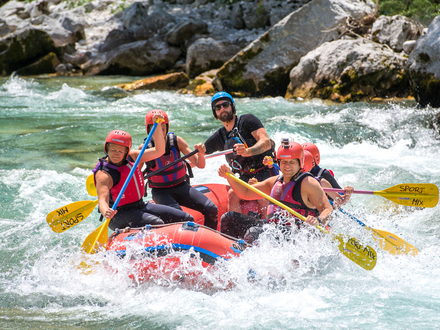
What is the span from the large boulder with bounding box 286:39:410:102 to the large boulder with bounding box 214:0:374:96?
752 mm

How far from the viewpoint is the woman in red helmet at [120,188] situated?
3850 millimetres

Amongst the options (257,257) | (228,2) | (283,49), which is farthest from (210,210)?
(228,2)

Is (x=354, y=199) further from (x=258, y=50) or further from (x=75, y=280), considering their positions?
(x=258, y=50)

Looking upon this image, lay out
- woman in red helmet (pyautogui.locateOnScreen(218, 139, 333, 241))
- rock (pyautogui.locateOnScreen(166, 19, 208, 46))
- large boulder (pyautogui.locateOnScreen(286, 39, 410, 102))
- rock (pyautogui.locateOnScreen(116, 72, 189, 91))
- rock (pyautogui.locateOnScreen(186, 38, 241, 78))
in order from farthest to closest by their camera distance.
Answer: rock (pyautogui.locateOnScreen(166, 19, 208, 46)) < rock (pyautogui.locateOnScreen(186, 38, 241, 78)) < rock (pyautogui.locateOnScreen(116, 72, 189, 91)) < large boulder (pyautogui.locateOnScreen(286, 39, 410, 102)) < woman in red helmet (pyautogui.locateOnScreen(218, 139, 333, 241))

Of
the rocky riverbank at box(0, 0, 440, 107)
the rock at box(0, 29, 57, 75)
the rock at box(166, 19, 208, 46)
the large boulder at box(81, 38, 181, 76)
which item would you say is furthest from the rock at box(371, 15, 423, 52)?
the rock at box(0, 29, 57, 75)

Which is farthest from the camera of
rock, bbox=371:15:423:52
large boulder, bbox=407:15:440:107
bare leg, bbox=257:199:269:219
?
rock, bbox=371:15:423:52

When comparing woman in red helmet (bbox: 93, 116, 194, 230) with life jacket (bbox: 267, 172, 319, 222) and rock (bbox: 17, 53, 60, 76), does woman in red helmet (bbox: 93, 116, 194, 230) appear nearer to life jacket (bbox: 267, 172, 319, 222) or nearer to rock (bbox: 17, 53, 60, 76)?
life jacket (bbox: 267, 172, 319, 222)

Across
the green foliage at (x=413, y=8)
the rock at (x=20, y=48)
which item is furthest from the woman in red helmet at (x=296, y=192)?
the rock at (x=20, y=48)

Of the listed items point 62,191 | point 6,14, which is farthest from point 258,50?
point 6,14

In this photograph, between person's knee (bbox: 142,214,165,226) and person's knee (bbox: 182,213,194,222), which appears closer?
person's knee (bbox: 142,214,165,226)

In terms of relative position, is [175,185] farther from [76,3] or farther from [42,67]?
[76,3]

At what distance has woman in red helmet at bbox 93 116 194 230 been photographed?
385 centimetres

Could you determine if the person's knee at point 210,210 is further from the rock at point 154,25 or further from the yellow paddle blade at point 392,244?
the rock at point 154,25

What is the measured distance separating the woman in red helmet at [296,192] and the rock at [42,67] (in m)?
17.2
